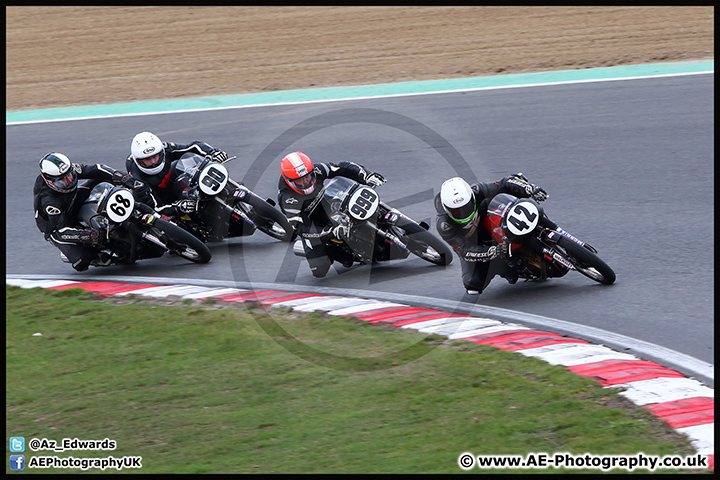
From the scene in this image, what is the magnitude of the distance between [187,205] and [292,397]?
14.1ft

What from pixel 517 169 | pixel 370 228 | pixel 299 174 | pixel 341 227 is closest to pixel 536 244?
pixel 370 228

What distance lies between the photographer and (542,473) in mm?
4906

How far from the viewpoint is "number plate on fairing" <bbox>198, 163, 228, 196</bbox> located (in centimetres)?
985

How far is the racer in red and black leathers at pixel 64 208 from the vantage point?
31.0ft

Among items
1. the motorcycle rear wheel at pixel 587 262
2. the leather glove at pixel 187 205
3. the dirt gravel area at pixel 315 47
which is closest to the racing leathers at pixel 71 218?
the leather glove at pixel 187 205

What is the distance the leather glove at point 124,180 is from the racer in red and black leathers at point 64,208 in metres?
0.01

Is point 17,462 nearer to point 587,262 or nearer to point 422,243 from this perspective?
point 422,243

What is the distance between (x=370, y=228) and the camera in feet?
28.8

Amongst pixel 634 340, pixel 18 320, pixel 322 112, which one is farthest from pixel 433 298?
pixel 322 112

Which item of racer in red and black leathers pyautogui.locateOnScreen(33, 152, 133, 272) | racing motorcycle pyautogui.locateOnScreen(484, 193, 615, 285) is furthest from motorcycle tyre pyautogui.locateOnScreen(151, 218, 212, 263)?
racing motorcycle pyautogui.locateOnScreen(484, 193, 615, 285)

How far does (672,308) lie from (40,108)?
45.5 ft

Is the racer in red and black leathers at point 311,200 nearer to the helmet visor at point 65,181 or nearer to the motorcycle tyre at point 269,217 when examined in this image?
the motorcycle tyre at point 269,217

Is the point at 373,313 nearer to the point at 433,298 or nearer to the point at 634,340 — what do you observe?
the point at 433,298

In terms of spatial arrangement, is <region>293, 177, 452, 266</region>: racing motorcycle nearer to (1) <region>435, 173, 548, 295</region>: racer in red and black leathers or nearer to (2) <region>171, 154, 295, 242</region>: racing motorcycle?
(1) <region>435, 173, 548, 295</region>: racer in red and black leathers
